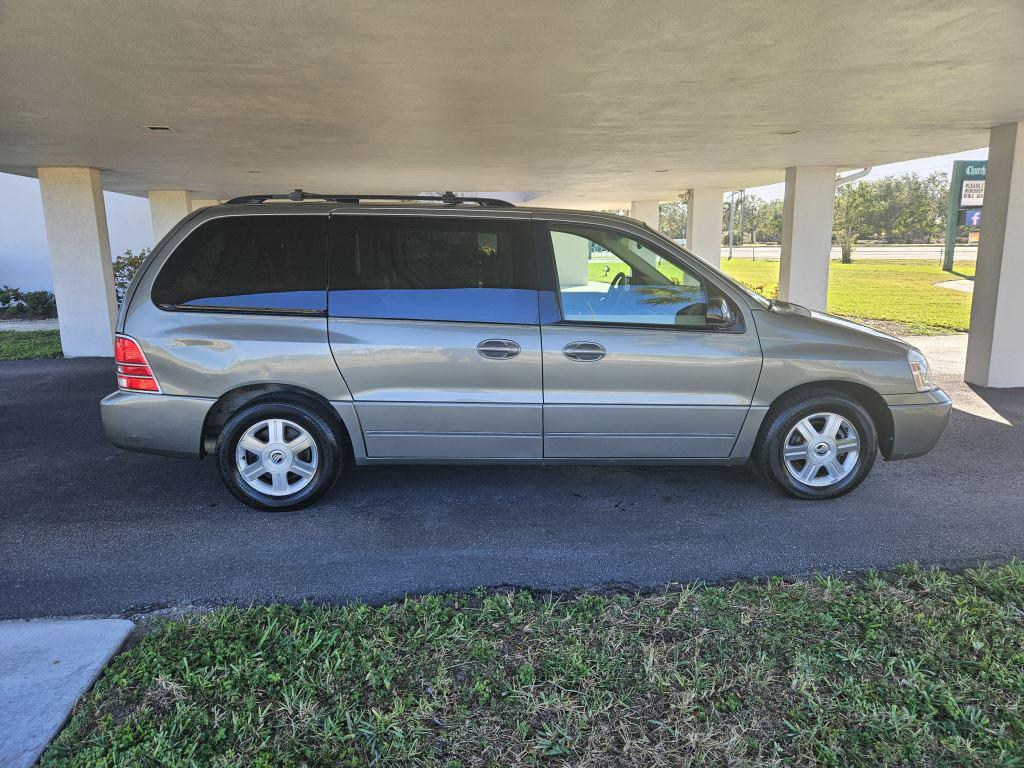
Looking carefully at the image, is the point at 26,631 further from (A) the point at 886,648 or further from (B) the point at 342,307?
(A) the point at 886,648

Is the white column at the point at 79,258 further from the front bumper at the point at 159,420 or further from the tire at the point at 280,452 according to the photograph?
the tire at the point at 280,452

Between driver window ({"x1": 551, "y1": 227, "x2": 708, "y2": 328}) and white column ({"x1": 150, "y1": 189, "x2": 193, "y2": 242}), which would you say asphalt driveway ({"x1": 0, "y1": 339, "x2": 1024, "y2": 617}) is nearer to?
driver window ({"x1": 551, "y1": 227, "x2": 708, "y2": 328})

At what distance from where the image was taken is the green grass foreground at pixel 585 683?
247cm

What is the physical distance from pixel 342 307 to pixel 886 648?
3444mm

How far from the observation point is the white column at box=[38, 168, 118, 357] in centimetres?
1072

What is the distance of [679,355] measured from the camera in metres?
4.55

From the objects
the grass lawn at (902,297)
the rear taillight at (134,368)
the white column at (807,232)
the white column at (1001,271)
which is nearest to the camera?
the rear taillight at (134,368)

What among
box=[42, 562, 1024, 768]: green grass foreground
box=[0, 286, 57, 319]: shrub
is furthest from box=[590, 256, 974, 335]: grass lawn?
box=[0, 286, 57, 319]: shrub

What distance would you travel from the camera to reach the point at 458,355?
4.46m

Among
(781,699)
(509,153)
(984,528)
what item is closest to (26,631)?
(781,699)

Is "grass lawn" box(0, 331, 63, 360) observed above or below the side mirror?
below

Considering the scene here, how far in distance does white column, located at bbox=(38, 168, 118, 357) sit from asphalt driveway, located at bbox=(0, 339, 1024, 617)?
597 cm

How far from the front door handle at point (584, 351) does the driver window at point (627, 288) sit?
0.16 meters

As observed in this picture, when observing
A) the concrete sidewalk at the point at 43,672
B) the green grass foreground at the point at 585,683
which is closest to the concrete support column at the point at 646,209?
the green grass foreground at the point at 585,683
